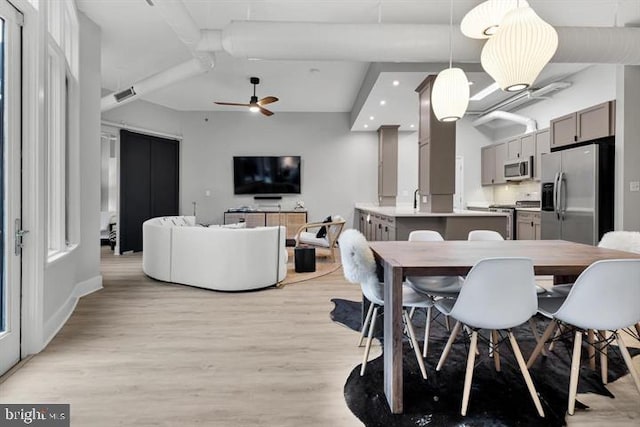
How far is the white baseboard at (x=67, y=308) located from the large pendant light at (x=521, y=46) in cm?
367

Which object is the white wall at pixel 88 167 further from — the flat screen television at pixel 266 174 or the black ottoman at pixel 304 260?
the flat screen television at pixel 266 174

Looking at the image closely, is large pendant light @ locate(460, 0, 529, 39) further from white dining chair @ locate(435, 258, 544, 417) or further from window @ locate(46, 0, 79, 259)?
window @ locate(46, 0, 79, 259)

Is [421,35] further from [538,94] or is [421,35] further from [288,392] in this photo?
[538,94]

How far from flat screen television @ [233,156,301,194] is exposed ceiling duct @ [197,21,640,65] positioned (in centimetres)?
451

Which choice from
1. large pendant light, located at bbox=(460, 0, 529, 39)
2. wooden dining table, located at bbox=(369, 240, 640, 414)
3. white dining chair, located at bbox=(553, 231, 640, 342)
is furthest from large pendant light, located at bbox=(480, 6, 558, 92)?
white dining chair, located at bbox=(553, 231, 640, 342)

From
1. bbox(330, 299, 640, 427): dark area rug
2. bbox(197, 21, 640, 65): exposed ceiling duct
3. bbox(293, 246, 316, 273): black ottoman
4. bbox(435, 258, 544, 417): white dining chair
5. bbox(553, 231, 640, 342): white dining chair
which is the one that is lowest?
bbox(330, 299, 640, 427): dark area rug

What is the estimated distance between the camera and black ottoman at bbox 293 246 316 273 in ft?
16.3

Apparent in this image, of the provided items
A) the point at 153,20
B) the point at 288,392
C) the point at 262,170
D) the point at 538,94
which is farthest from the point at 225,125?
the point at 288,392

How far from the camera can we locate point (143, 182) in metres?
6.91

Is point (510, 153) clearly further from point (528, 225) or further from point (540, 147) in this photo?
point (528, 225)

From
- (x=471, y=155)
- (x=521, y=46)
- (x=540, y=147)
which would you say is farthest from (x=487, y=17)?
(x=471, y=155)

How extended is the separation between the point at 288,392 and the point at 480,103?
6758 millimetres

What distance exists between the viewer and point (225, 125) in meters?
7.90

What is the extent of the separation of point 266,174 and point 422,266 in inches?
254
